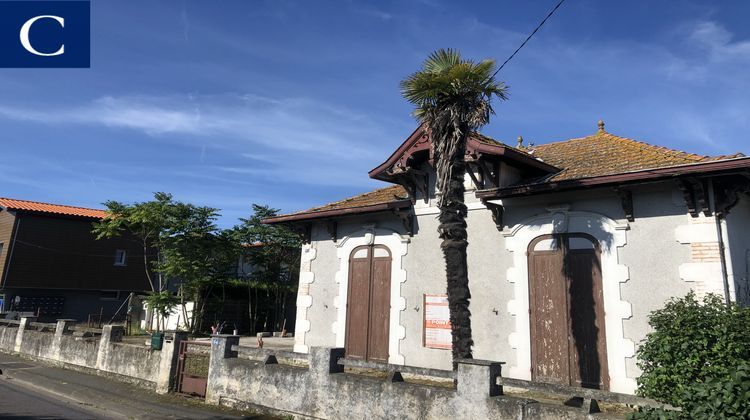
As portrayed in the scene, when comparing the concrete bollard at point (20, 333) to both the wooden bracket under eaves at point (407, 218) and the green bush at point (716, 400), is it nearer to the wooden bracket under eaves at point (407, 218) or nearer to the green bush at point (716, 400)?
the wooden bracket under eaves at point (407, 218)

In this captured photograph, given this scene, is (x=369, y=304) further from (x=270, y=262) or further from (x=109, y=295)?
(x=109, y=295)

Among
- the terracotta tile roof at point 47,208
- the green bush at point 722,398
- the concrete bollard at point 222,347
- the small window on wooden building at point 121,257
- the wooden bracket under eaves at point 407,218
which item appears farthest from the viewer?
the small window on wooden building at point 121,257

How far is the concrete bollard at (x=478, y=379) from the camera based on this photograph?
22.2 feet

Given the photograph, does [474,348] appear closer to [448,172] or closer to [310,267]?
[448,172]

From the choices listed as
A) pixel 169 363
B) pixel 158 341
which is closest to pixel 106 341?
pixel 158 341

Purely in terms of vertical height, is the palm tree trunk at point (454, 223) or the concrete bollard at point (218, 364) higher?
the palm tree trunk at point (454, 223)

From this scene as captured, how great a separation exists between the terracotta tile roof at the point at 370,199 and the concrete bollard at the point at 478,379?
6.20 m

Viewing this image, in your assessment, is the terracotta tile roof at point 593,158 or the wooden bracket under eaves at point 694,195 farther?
the terracotta tile roof at point 593,158

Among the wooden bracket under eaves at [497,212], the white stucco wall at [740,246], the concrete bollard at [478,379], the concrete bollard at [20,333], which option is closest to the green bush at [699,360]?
the concrete bollard at [478,379]

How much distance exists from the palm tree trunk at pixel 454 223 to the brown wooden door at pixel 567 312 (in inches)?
98.6

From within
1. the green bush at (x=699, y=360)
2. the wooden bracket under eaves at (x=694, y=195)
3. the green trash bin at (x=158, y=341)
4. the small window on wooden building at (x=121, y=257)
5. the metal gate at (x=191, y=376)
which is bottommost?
the metal gate at (x=191, y=376)

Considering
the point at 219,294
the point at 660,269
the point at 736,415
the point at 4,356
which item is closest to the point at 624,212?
the point at 660,269

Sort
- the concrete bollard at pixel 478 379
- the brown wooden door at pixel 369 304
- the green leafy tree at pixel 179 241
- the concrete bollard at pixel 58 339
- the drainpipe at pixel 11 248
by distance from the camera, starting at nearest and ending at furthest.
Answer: the concrete bollard at pixel 478 379, the brown wooden door at pixel 369 304, the concrete bollard at pixel 58 339, the green leafy tree at pixel 179 241, the drainpipe at pixel 11 248

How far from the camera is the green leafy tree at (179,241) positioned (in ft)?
75.5
